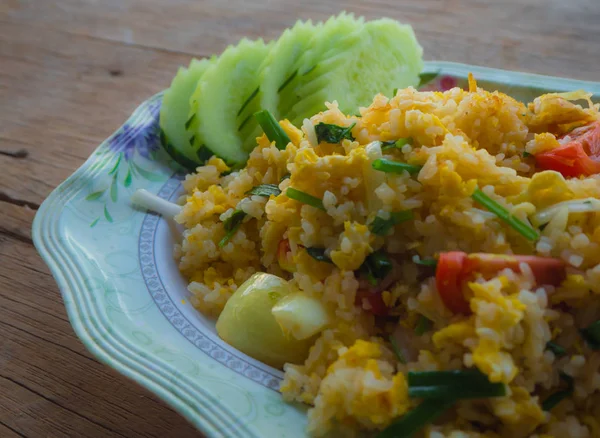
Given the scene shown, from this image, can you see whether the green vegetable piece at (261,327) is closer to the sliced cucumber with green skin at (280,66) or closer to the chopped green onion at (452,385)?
the chopped green onion at (452,385)

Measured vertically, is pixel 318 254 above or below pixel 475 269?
below

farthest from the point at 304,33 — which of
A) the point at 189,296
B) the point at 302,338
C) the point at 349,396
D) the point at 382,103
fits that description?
the point at 349,396

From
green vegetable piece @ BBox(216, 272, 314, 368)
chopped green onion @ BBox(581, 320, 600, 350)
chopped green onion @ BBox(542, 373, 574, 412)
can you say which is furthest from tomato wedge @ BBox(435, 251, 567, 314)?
green vegetable piece @ BBox(216, 272, 314, 368)

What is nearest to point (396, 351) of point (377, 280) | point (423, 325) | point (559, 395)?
point (423, 325)

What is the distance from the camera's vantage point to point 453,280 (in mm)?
1616

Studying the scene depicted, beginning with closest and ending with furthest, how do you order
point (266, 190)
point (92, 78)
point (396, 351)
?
point (396, 351)
point (266, 190)
point (92, 78)

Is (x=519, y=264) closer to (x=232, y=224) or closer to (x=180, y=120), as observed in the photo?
(x=232, y=224)

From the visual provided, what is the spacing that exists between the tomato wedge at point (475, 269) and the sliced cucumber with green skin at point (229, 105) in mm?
1425

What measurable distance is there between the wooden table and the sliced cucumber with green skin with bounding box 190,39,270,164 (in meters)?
1.08

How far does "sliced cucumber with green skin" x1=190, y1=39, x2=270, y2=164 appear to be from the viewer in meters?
2.72

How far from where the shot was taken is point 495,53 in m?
4.06

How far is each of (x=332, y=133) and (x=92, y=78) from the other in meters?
2.89

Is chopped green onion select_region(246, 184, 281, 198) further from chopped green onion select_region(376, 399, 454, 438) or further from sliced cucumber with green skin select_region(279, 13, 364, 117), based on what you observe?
chopped green onion select_region(376, 399, 454, 438)

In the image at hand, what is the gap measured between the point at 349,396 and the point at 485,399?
370mm
